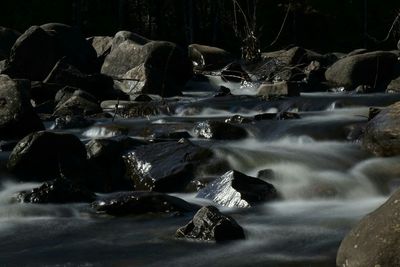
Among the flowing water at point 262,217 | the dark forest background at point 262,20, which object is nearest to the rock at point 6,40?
the dark forest background at point 262,20

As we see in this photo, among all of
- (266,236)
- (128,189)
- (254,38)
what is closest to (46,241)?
(266,236)

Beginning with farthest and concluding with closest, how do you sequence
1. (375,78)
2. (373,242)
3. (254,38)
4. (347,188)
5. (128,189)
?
(254,38)
(375,78)
(128,189)
(347,188)
(373,242)

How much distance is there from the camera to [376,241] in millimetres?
4570

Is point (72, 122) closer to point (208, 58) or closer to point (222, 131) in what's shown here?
point (222, 131)

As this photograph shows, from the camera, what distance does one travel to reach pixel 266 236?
6.19 metres

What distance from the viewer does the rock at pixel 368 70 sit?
17.0 metres

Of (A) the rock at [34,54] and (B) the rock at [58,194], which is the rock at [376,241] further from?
(A) the rock at [34,54]

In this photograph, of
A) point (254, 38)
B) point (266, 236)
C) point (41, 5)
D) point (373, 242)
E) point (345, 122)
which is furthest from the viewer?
point (41, 5)

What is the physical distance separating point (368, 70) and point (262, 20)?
18.9 m

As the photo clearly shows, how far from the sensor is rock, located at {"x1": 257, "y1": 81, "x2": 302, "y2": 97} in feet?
49.3

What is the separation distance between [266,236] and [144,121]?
673 centimetres

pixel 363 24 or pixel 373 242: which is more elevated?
pixel 373 242

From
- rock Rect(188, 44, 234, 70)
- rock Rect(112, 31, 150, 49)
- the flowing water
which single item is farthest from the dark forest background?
the flowing water

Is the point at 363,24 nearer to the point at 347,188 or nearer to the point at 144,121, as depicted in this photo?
the point at 144,121
